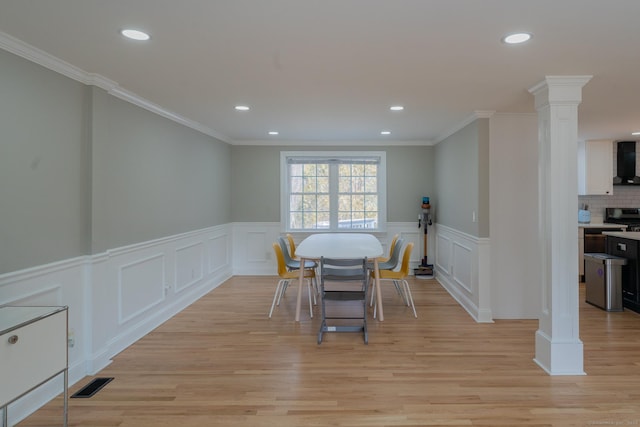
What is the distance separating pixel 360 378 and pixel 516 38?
8.20ft

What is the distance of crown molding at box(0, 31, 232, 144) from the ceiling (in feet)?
0.15

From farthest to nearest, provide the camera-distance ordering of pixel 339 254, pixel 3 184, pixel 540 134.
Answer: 1. pixel 339 254
2. pixel 540 134
3. pixel 3 184

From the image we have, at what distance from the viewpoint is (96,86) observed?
2990 mm

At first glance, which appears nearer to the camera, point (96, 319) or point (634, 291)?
point (96, 319)

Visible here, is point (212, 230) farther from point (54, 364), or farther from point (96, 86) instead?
point (54, 364)

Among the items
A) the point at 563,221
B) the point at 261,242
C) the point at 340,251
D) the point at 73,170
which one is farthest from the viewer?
the point at 261,242

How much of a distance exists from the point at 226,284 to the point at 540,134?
4.68m

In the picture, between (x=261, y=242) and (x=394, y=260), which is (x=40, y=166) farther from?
(x=261, y=242)

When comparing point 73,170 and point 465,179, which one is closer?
point 73,170

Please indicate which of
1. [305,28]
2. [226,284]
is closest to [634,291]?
[305,28]

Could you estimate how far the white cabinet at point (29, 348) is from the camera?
6.00ft

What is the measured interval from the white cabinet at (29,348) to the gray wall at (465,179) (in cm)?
390

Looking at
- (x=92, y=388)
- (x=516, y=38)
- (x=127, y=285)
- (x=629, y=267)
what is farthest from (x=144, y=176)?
(x=629, y=267)

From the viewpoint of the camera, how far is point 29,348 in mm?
1940
